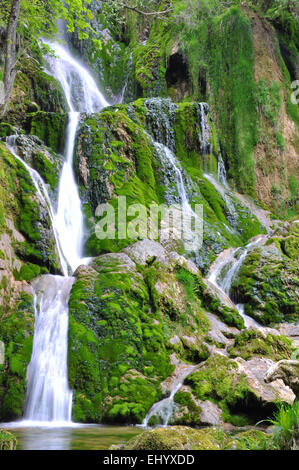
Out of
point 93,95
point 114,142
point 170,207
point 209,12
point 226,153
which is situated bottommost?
point 170,207

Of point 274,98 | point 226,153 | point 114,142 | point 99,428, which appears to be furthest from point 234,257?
point 274,98

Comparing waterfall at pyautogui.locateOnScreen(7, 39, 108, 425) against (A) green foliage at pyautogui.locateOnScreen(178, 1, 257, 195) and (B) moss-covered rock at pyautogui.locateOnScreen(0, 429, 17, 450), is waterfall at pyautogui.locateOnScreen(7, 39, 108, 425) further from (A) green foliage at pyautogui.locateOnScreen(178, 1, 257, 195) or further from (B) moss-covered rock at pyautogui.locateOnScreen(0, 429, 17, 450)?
(A) green foliage at pyautogui.locateOnScreen(178, 1, 257, 195)

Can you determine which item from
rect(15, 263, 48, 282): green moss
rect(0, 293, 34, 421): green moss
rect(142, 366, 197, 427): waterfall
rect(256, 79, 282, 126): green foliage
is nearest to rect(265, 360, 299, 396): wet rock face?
rect(142, 366, 197, 427): waterfall

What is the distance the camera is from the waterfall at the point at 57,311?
6.20 meters

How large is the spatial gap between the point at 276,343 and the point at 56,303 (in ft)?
15.6

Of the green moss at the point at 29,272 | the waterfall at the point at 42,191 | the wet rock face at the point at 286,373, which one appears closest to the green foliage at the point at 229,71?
the waterfall at the point at 42,191

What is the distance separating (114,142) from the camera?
514 inches

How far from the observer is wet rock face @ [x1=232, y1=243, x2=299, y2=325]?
11070mm

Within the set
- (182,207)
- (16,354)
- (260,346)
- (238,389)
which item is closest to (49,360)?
(16,354)

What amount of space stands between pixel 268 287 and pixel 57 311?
687cm

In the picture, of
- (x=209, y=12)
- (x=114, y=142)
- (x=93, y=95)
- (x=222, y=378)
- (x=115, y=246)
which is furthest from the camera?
(x=209, y=12)

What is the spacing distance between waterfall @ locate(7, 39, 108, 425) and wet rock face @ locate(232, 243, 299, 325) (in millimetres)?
5180

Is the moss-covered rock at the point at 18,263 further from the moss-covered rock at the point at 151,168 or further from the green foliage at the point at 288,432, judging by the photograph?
the green foliage at the point at 288,432
